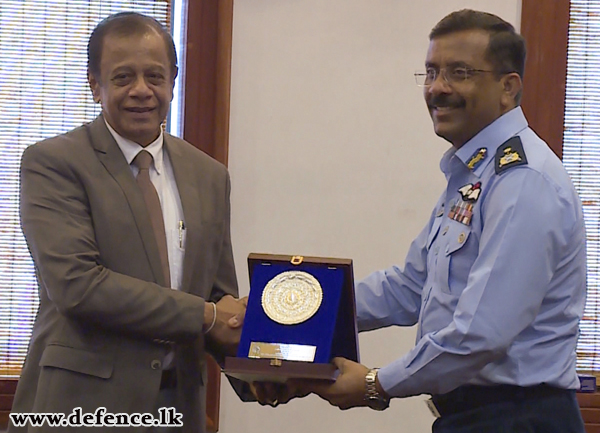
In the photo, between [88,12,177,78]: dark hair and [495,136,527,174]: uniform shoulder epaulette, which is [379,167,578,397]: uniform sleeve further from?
[88,12,177,78]: dark hair

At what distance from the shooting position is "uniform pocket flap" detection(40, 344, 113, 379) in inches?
86.5

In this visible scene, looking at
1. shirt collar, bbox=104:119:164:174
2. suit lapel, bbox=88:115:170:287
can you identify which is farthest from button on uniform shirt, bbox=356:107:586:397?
shirt collar, bbox=104:119:164:174

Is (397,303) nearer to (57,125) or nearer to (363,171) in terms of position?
(363,171)

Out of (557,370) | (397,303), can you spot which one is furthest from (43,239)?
(557,370)

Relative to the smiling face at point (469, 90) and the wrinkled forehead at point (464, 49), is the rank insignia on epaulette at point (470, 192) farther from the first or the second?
the wrinkled forehead at point (464, 49)

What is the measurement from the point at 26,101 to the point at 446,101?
1.86 m

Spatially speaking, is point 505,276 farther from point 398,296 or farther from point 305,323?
point 398,296

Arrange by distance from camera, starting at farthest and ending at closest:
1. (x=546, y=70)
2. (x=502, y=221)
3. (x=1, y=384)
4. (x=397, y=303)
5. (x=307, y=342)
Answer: (x=546, y=70)
(x=1, y=384)
(x=397, y=303)
(x=307, y=342)
(x=502, y=221)

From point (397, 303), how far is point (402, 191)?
2.78 feet

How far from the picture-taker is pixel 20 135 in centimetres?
345

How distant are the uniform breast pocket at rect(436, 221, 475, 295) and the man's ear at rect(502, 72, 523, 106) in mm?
389

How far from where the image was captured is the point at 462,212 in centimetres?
231

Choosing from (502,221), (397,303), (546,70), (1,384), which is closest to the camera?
(502,221)

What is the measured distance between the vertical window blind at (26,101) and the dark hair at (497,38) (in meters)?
1.68
